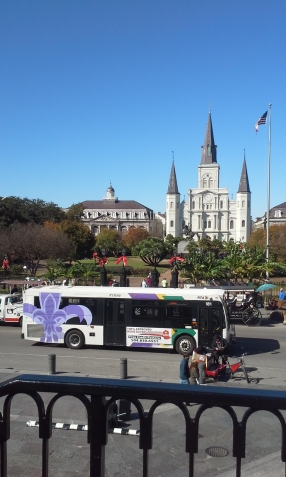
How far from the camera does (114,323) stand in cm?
1653

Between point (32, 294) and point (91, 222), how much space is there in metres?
125

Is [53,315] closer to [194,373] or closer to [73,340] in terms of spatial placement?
[73,340]

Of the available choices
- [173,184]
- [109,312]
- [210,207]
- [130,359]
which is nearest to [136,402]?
[130,359]

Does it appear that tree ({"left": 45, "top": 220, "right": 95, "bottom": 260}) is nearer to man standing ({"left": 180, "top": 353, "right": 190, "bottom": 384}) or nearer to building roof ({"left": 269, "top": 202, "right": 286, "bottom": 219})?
building roof ({"left": 269, "top": 202, "right": 286, "bottom": 219})

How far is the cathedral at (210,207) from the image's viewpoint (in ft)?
394

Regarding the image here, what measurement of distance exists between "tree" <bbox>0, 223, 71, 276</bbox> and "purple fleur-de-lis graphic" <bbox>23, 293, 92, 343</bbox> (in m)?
32.2

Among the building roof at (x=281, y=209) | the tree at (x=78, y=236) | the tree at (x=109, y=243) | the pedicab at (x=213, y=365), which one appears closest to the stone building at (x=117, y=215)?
the building roof at (x=281, y=209)

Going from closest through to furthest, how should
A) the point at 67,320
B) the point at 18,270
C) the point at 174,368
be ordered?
1. the point at 174,368
2. the point at 67,320
3. the point at 18,270

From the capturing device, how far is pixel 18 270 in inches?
1956

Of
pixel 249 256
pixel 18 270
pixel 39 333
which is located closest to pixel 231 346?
pixel 39 333

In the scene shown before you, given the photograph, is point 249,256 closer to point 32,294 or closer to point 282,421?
point 32,294

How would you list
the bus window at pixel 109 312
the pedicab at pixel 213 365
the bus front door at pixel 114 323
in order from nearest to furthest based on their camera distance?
the pedicab at pixel 213 365 → the bus front door at pixel 114 323 → the bus window at pixel 109 312

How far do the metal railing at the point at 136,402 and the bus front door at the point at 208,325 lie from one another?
13.6 meters

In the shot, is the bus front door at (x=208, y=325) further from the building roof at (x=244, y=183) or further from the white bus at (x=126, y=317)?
the building roof at (x=244, y=183)
